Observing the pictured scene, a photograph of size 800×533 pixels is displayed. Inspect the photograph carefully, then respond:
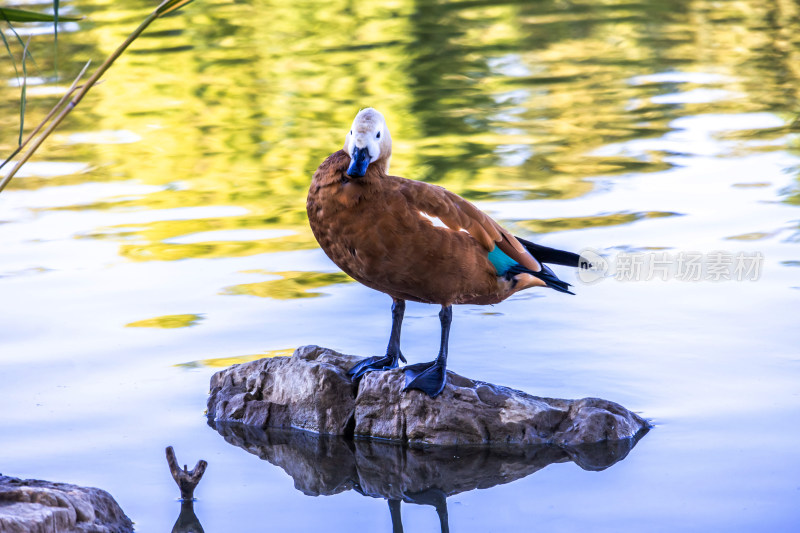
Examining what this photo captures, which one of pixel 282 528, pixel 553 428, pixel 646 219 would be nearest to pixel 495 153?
pixel 646 219

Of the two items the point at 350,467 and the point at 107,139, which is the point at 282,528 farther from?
the point at 107,139

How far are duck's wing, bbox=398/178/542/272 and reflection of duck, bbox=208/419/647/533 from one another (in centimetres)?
76

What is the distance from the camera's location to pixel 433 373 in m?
4.14

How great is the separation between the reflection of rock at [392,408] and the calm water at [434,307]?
128 mm

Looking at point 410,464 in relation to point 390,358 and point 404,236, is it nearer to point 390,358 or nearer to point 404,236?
point 390,358

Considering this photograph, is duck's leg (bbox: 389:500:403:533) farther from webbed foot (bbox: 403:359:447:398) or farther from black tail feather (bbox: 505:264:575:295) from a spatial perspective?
black tail feather (bbox: 505:264:575:295)

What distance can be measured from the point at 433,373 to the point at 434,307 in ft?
4.47

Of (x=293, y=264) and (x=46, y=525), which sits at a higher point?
(x=46, y=525)

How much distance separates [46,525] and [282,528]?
737 millimetres

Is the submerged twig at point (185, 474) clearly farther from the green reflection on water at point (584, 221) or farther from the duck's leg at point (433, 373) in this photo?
the green reflection on water at point (584, 221)

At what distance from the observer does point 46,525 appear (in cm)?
311

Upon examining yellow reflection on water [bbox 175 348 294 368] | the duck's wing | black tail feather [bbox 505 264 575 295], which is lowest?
yellow reflection on water [bbox 175 348 294 368]

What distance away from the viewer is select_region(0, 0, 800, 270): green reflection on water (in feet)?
24.9

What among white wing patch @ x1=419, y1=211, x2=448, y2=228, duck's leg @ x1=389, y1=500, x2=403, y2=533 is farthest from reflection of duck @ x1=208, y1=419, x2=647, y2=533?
white wing patch @ x1=419, y1=211, x2=448, y2=228
